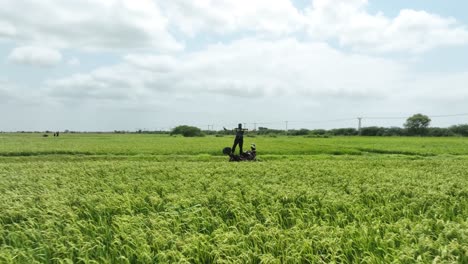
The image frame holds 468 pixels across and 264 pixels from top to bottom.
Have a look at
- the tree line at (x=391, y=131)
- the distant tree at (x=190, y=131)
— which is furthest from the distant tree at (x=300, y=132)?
the distant tree at (x=190, y=131)

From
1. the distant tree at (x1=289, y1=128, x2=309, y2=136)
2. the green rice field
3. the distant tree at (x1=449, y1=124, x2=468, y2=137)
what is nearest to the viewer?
the green rice field

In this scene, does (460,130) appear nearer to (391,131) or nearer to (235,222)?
(391,131)

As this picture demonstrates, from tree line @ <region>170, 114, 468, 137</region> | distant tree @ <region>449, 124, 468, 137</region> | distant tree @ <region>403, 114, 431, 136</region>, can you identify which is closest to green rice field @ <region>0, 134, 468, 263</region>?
tree line @ <region>170, 114, 468, 137</region>

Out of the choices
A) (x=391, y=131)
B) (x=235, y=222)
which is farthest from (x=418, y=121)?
(x=235, y=222)

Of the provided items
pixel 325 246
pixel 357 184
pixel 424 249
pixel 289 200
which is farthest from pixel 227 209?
pixel 357 184

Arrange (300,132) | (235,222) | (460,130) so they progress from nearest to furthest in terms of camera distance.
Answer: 1. (235,222)
2. (460,130)
3. (300,132)

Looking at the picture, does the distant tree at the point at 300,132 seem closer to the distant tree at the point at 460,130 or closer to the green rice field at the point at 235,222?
the distant tree at the point at 460,130

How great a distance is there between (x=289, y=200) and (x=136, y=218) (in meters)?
3.50

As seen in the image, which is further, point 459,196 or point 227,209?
point 459,196

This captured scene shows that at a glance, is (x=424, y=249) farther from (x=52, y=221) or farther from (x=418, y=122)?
(x=418, y=122)

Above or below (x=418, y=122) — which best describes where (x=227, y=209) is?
below

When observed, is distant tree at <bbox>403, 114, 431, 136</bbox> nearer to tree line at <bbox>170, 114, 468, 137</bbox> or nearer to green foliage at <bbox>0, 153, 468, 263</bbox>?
tree line at <bbox>170, 114, 468, 137</bbox>

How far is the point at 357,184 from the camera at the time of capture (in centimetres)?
923

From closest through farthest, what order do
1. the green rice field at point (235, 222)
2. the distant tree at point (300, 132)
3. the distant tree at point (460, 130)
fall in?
the green rice field at point (235, 222)
the distant tree at point (460, 130)
the distant tree at point (300, 132)
